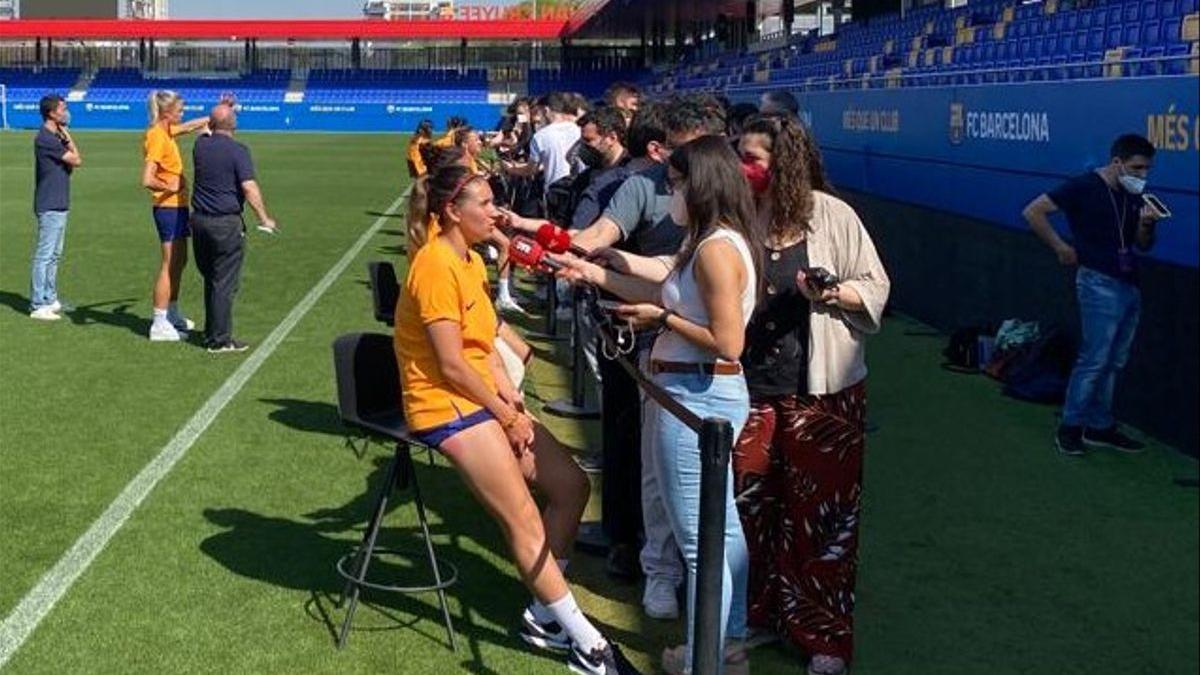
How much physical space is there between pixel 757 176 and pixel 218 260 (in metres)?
6.23

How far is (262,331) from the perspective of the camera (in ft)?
37.5

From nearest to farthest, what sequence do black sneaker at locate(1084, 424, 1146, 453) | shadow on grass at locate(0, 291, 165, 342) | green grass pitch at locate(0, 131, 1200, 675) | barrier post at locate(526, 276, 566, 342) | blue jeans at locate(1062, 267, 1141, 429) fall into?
green grass pitch at locate(0, 131, 1200, 675) → blue jeans at locate(1062, 267, 1141, 429) → black sneaker at locate(1084, 424, 1146, 453) → barrier post at locate(526, 276, 566, 342) → shadow on grass at locate(0, 291, 165, 342)

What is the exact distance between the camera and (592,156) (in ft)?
24.0

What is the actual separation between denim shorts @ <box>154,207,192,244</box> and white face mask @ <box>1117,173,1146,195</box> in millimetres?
6466

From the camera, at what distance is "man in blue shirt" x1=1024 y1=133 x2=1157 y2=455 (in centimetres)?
731

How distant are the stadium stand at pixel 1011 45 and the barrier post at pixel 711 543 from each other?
4.56ft

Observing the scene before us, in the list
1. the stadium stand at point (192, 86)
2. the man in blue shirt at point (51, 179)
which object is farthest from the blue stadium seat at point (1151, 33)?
the stadium stand at point (192, 86)

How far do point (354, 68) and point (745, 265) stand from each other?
223 ft

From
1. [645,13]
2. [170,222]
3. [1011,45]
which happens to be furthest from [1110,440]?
[645,13]

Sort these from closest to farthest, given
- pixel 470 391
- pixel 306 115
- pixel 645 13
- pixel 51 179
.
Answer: pixel 470 391
pixel 51 179
pixel 645 13
pixel 306 115

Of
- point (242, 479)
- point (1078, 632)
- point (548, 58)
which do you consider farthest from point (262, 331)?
point (548, 58)

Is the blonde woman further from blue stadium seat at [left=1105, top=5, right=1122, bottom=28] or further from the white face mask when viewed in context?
blue stadium seat at [left=1105, top=5, right=1122, bottom=28]

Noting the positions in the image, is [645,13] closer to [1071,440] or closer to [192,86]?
[192,86]

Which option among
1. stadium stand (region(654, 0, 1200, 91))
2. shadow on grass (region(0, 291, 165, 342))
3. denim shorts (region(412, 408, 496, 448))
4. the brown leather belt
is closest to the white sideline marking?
shadow on grass (region(0, 291, 165, 342))
